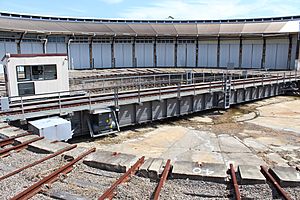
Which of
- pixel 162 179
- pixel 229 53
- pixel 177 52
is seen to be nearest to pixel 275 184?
pixel 162 179

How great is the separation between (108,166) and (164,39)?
3543cm

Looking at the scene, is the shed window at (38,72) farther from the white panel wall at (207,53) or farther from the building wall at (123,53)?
the white panel wall at (207,53)

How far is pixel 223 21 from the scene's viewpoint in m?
44.6

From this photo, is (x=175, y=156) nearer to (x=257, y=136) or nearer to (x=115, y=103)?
(x=115, y=103)

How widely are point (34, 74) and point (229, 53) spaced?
3091cm

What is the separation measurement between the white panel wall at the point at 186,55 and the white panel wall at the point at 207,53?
2.94 ft

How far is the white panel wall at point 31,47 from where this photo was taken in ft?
106

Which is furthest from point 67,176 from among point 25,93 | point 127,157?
point 25,93

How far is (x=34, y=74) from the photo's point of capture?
53.2 feet

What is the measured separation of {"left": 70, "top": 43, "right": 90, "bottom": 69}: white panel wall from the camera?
121 feet

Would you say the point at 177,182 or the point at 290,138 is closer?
the point at 177,182

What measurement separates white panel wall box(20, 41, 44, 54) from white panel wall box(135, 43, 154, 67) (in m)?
13.6

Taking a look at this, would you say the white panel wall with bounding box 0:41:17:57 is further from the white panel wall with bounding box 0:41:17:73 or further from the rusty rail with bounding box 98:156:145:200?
the rusty rail with bounding box 98:156:145:200

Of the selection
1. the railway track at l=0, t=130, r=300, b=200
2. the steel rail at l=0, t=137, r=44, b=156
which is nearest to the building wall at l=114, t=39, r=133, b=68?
the steel rail at l=0, t=137, r=44, b=156
